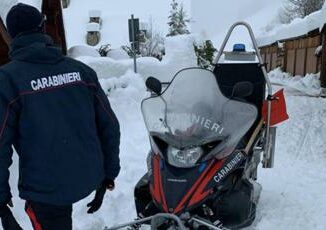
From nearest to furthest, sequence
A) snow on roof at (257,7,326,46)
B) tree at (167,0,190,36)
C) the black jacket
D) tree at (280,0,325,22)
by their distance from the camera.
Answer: the black jacket
snow on roof at (257,7,326,46)
tree at (167,0,190,36)
tree at (280,0,325,22)

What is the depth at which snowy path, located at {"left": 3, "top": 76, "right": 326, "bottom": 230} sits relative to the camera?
4.65 m

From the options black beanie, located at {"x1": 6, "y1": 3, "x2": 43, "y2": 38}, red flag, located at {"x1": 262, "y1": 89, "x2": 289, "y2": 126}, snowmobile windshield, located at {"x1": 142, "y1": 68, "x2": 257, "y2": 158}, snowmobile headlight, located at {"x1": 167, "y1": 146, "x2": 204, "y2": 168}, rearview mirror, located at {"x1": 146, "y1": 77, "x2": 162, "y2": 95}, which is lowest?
red flag, located at {"x1": 262, "y1": 89, "x2": 289, "y2": 126}

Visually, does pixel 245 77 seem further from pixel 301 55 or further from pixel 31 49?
pixel 301 55

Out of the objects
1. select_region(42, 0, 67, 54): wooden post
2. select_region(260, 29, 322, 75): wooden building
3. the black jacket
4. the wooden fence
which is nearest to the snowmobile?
the black jacket

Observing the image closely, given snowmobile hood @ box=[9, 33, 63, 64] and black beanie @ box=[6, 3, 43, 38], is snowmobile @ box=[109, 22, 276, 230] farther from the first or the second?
black beanie @ box=[6, 3, 43, 38]

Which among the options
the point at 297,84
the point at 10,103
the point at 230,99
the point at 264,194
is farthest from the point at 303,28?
the point at 10,103

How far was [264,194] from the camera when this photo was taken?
217 inches

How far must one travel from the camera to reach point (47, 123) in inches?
104

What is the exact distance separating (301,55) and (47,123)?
24185mm

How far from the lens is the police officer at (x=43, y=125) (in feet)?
8.41

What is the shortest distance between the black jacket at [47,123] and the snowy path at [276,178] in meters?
1.69

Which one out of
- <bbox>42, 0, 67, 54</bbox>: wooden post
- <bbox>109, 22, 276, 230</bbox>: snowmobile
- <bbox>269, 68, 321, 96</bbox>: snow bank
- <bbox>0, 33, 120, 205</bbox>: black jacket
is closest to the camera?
<bbox>0, 33, 120, 205</bbox>: black jacket

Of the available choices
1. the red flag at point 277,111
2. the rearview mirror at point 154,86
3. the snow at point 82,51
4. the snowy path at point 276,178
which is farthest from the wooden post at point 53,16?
the rearview mirror at point 154,86

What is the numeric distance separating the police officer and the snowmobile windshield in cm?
83
